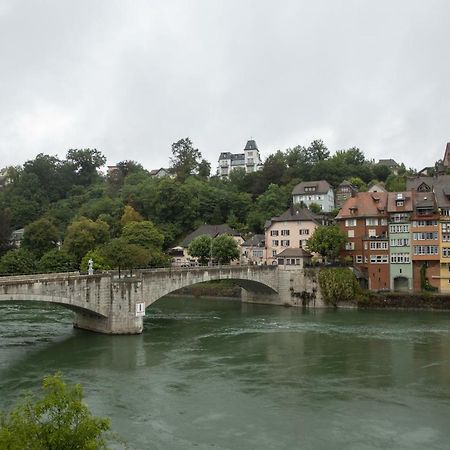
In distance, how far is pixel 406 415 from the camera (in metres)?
24.0

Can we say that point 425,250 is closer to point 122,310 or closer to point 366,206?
point 366,206

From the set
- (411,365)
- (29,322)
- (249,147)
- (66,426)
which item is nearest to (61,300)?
(29,322)

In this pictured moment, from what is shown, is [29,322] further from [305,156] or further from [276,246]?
[305,156]

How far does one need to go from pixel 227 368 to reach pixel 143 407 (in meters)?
8.43

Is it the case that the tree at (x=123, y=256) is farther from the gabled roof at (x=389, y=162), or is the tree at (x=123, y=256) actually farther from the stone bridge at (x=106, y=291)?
the gabled roof at (x=389, y=162)

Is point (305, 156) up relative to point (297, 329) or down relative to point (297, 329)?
up

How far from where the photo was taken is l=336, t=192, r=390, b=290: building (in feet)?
207

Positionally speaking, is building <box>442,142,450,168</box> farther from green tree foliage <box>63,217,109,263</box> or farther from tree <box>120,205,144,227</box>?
green tree foliage <box>63,217,109,263</box>

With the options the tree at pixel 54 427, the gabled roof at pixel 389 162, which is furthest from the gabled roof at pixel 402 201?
the gabled roof at pixel 389 162

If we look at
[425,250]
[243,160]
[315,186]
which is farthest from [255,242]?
[243,160]

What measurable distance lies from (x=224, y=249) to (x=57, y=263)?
22.0 meters

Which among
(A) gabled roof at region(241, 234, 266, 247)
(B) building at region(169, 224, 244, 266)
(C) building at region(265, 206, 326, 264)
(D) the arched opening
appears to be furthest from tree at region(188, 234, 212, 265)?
(D) the arched opening

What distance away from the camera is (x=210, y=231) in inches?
3442

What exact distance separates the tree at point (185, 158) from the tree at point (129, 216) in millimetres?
27013
